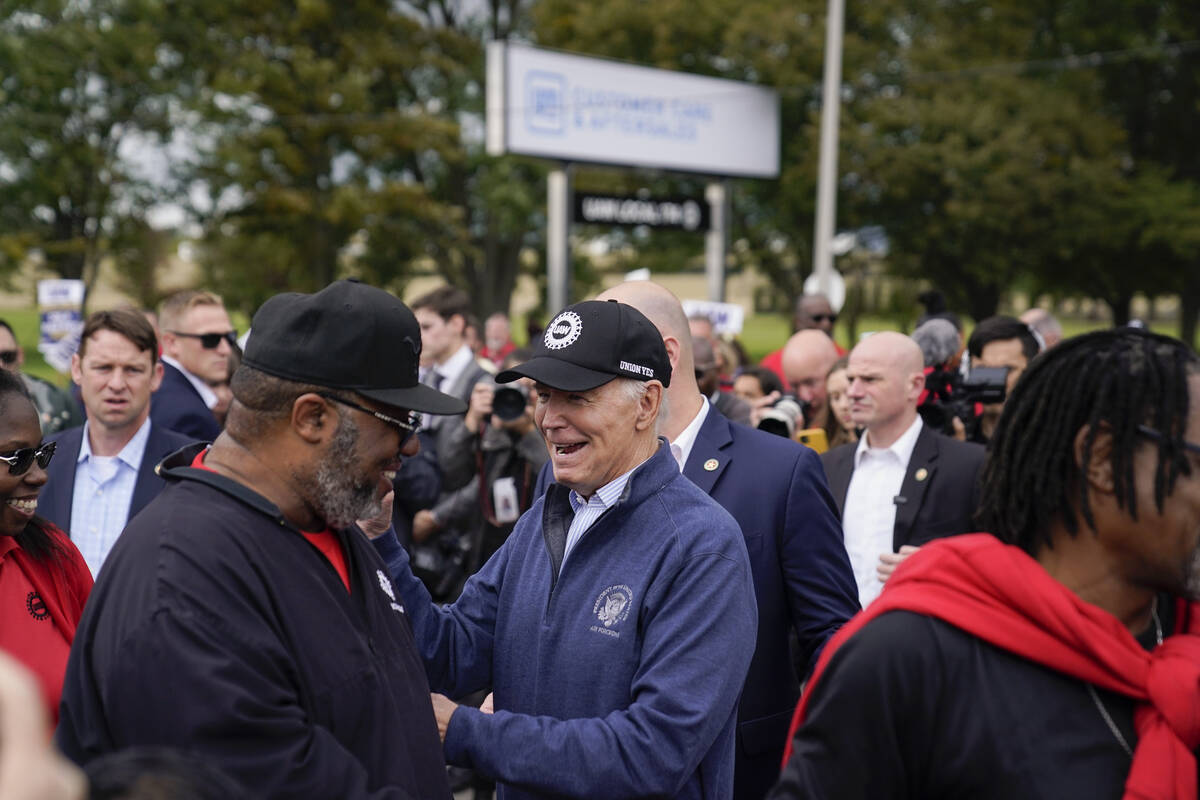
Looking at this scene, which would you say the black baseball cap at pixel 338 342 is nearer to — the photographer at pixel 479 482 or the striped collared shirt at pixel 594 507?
the striped collared shirt at pixel 594 507

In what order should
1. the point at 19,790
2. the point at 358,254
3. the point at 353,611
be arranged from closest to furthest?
the point at 19,790 → the point at 353,611 → the point at 358,254

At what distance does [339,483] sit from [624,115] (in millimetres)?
17235

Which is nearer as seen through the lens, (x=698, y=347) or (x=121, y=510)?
(x=121, y=510)

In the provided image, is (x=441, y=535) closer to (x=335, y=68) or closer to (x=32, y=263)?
(x=335, y=68)

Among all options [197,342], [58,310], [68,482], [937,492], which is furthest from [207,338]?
[58,310]

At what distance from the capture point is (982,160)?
21578 millimetres

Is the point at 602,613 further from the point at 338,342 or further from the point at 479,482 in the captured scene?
the point at 479,482

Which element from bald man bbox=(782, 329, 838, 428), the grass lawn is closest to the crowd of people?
bald man bbox=(782, 329, 838, 428)

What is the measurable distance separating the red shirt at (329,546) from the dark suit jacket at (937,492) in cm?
291

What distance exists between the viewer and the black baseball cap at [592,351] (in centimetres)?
262

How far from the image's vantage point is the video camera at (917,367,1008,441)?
4.87m

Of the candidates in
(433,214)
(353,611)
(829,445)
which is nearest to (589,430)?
(353,611)

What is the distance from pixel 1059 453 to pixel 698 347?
432cm

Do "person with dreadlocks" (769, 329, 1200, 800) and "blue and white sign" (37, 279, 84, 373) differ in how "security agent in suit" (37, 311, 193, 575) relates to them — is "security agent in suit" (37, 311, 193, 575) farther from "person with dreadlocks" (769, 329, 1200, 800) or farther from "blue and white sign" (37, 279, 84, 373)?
"blue and white sign" (37, 279, 84, 373)
